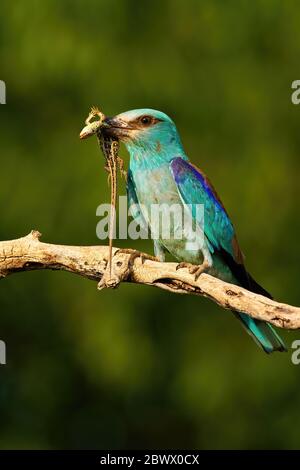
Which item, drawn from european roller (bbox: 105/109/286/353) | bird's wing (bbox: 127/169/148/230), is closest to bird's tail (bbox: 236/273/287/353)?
european roller (bbox: 105/109/286/353)

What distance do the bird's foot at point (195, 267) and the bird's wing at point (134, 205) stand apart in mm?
494

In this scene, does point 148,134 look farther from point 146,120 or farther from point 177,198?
point 177,198

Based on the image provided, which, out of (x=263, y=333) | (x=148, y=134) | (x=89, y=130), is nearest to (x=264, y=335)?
(x=263, y=333)

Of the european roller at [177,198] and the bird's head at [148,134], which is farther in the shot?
the bird's head at [148,134]

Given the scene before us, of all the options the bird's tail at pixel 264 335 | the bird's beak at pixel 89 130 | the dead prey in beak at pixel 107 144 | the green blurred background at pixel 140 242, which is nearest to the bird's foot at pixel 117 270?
the dead prey in beak at pixel 107 144

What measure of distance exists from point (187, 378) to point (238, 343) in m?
0.54

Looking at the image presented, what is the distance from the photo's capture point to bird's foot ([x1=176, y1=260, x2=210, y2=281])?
7.02 m

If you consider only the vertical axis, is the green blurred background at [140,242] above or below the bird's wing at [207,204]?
above

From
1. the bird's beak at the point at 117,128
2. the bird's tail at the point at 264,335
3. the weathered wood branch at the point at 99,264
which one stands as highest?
the bird's beak at the point at 117,128

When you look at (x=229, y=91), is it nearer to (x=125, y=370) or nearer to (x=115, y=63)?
(x=115, y=63)

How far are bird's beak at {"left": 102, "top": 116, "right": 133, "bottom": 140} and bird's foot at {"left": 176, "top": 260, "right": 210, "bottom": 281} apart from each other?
0.82 m

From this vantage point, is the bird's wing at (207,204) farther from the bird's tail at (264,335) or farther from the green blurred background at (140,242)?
the green blurred background at (140,242)

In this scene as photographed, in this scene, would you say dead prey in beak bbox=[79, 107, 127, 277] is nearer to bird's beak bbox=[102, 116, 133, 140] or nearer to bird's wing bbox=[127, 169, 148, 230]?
bird's beak bbox=[102, 116, 133, 140]

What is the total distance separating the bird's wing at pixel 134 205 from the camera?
7.73 metres
